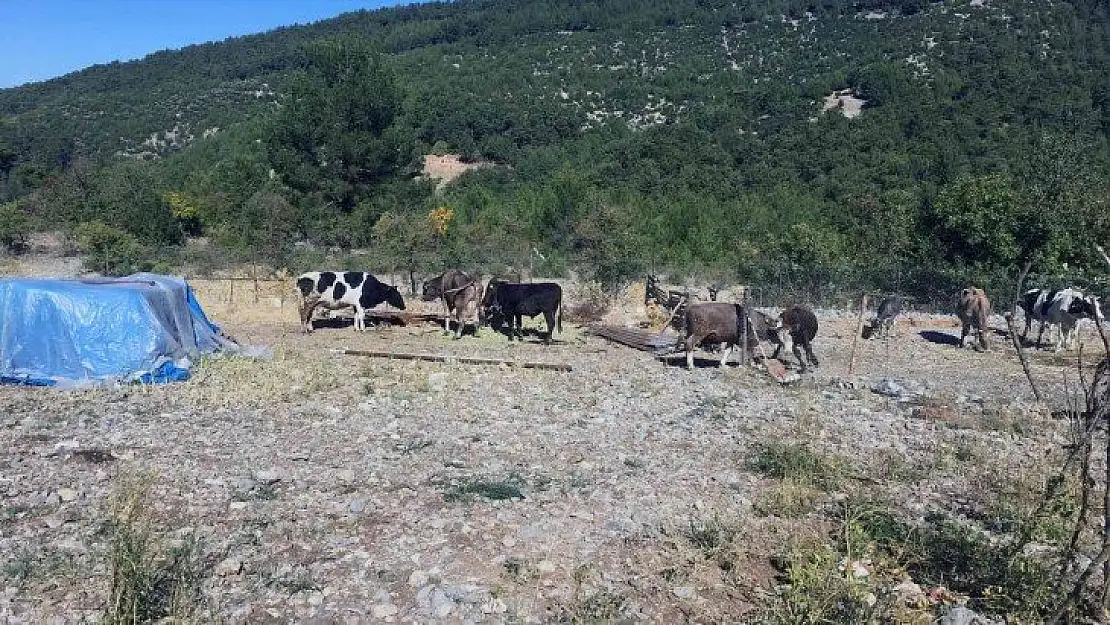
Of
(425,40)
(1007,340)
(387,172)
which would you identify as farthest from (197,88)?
(1007,340)

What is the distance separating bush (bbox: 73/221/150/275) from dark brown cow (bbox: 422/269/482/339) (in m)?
12.9

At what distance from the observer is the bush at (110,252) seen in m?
25.9

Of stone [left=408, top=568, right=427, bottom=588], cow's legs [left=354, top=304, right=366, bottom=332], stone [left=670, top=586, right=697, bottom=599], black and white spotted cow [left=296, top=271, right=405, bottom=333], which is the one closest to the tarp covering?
black and white spotted cow [left=296, top=271, right=405, bottom=333]

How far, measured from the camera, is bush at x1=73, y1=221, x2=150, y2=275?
2594cm

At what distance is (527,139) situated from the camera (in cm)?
6134

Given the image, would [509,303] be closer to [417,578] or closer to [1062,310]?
[417,578]

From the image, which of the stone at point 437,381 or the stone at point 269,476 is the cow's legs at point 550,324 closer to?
the stone at point 437,381

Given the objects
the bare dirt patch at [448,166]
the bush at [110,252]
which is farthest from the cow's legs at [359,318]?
the bare dirt patch at [448,166]

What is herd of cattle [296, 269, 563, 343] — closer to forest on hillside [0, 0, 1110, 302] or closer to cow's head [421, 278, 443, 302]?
cow's head [421, 278, 443, 302]

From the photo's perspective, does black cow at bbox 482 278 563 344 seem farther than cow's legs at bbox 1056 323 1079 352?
No

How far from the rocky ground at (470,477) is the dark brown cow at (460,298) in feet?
12.2

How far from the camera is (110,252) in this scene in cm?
2680

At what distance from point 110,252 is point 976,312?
83.3 ft

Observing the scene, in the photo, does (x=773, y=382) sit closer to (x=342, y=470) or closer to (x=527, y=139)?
(x=342, y=470)
